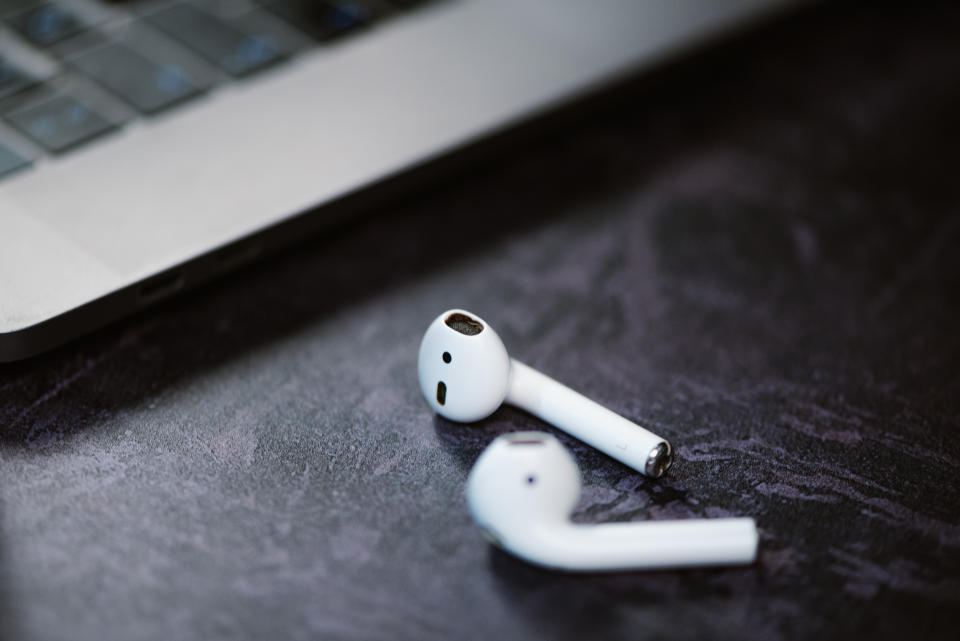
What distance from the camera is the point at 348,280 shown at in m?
0.69

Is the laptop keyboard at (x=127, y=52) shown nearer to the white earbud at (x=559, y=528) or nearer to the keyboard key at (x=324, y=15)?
the keyboard key at (x=324, y=15)

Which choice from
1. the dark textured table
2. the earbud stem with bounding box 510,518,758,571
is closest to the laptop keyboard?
the dark textured table

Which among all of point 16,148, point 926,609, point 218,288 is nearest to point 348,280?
point 218,288

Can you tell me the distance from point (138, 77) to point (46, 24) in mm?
94

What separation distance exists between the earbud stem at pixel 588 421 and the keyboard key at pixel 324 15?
1.15 feet

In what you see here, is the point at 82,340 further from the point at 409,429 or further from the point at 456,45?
the point at 456,45

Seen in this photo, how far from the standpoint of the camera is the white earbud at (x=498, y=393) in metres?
0.54

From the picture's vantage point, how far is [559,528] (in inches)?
19.0

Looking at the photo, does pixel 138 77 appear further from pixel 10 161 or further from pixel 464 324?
pixel 464 324

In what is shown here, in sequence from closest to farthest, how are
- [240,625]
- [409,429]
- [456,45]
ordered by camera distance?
1. [240,625]
2. [409,429]
3. [456,45]

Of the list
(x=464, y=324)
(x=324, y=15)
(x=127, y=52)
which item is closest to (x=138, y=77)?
(x=127, y=52)

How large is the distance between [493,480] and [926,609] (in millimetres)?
208

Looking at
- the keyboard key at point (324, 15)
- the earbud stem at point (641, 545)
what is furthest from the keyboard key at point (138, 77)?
the earbud stem at point (641, 545)

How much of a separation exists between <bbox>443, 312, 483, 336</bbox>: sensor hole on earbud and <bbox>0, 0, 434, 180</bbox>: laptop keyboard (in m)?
0.29
